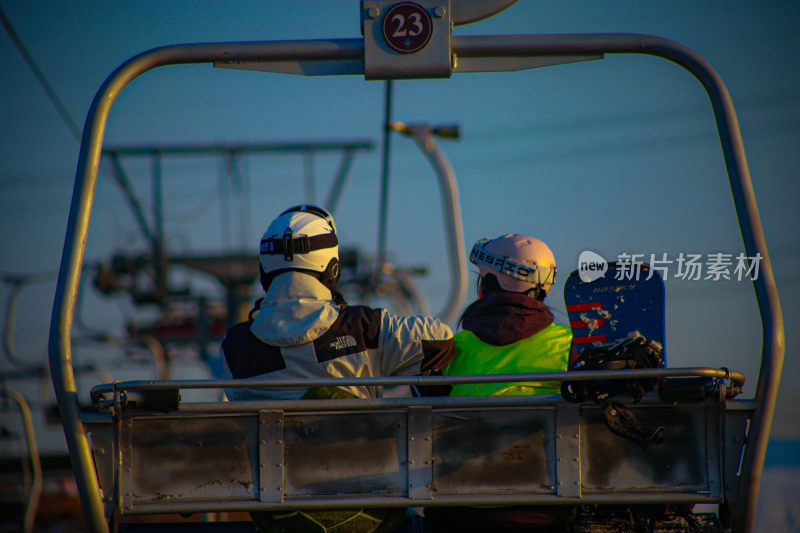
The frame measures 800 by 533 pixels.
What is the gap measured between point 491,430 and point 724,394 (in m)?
0.87

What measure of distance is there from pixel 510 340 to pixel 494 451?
581 millimetres

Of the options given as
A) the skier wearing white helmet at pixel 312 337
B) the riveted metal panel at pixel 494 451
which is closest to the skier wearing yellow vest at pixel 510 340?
the skier wearing white helmet at pixel 312 337

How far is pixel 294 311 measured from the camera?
3.81 m

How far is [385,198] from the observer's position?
14930 mm

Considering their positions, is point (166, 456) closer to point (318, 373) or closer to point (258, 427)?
point (258, 427)

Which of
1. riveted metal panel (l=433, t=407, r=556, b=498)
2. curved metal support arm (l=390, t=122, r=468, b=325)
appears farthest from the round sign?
curved metal support arm (l=390, t=122, r=468, b=325)

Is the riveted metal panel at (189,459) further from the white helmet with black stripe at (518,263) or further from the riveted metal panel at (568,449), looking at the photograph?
the white helmet with black stripe at (518,263)

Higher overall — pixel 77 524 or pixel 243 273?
pixel 243 273

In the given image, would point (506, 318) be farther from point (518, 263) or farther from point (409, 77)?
point (409, 77)

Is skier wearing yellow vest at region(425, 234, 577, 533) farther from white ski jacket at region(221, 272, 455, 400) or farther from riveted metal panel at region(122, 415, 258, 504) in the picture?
riveted metal panel at region(122, 415, 258, 504)

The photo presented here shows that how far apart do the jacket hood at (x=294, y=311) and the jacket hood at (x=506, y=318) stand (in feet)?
2.05

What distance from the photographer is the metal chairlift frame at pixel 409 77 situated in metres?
3.36

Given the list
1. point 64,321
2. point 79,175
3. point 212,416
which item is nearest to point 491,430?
point 212,416

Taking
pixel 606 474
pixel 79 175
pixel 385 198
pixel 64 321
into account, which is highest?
pixel 385 198
